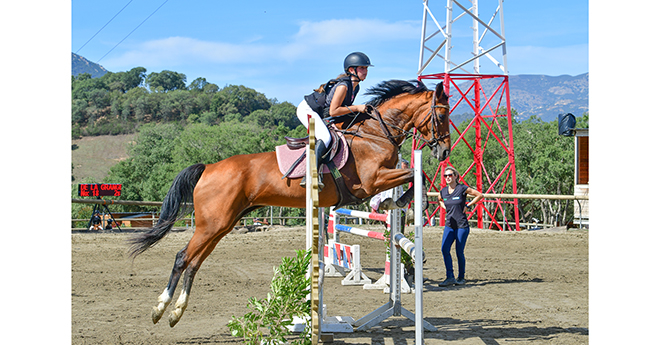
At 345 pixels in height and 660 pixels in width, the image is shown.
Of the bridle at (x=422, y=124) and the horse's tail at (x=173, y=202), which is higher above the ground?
the bridle at (x=422, y=124)

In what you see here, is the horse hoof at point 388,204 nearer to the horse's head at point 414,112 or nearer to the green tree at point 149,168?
the horse's head at point 414,112

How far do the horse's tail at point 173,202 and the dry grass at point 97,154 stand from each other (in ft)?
252

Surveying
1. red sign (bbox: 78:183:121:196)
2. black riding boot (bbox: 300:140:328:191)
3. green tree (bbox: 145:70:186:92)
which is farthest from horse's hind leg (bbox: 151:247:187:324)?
green tree (bbox: 145:70:186:92)

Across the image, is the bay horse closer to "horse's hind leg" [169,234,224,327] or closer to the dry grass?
"horse's hind leg" [169,234,224,327]

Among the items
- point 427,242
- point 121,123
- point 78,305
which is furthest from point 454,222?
point 121,123

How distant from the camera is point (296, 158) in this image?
4719 millimetres

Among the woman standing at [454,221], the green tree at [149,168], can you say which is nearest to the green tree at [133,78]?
the green tree at [149,168]

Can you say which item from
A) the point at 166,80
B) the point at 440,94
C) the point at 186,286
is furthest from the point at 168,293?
the point at 166,80

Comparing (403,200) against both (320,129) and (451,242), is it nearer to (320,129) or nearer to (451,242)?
(320,129)

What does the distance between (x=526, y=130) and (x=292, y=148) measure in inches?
1458

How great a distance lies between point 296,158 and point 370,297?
9.09 ft

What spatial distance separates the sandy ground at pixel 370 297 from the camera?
4.66 m

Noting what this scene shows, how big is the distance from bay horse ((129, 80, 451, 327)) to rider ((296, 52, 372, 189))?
243 mm

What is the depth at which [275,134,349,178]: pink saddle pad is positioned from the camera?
4.65 meters
